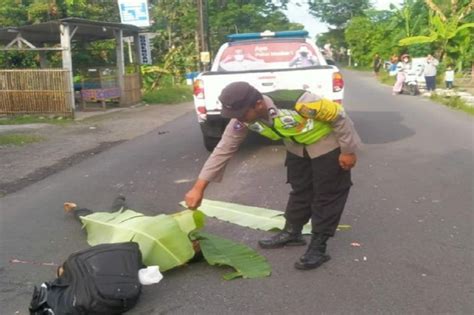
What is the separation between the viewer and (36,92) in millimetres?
15344

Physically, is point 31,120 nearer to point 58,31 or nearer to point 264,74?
point 58,31

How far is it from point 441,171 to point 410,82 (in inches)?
604

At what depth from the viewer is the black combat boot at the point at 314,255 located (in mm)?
4117

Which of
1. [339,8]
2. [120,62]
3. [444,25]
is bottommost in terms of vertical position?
[120,62]

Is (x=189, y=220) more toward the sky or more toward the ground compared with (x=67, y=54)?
more toward the ground

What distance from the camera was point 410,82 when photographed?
21812 millimetres

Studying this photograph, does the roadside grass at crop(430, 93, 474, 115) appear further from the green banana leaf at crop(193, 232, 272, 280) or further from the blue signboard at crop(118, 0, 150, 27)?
the green banana leaf at crop(193, 232, 272, 280)

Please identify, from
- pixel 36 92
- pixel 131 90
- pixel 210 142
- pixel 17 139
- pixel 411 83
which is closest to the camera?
pixel 210 142

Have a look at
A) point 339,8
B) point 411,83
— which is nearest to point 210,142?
point 411,83

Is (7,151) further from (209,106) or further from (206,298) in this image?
(206,298)

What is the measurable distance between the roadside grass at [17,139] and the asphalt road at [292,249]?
209 cm

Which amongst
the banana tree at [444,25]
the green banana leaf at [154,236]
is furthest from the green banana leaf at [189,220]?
the banana tree at [444,25]

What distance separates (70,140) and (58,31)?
24.9ft

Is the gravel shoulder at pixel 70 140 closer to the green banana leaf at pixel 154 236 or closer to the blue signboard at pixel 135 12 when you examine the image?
the green banana leaf at pixel 154 236
